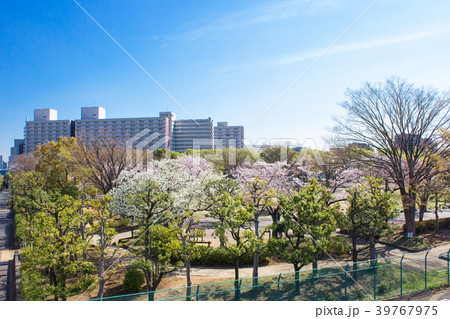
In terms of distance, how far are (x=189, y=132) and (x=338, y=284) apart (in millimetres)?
99942

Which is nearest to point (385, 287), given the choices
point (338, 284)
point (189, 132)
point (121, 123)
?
point (338, 284)

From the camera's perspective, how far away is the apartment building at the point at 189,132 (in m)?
105

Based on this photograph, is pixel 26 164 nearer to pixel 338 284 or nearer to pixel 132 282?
pixel 132 282

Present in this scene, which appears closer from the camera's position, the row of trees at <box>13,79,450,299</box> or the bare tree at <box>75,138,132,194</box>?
the row of trees at <box>13,79,450,299</box>

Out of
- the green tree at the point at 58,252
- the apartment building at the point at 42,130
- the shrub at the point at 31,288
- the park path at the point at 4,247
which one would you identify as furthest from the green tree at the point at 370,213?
the apartment building at the point at 42,130

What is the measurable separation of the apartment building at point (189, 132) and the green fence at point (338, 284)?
9387 centimetres

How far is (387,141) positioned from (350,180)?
205 inches

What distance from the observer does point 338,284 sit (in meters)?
10.1

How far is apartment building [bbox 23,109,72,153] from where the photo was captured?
10438 centimetres

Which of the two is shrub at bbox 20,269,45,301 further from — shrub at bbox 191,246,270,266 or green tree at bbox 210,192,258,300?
shrub at bbox 191,246,270,266

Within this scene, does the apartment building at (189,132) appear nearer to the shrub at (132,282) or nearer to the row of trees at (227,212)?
the row of trees at (227,212)

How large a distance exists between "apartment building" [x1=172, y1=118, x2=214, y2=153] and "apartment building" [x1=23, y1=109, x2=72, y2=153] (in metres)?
40.8

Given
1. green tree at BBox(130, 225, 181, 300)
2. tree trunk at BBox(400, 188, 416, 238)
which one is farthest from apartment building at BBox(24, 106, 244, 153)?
green tree at BBox(130, 225, 181, 300)

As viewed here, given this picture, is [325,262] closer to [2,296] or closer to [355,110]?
[355,110]
